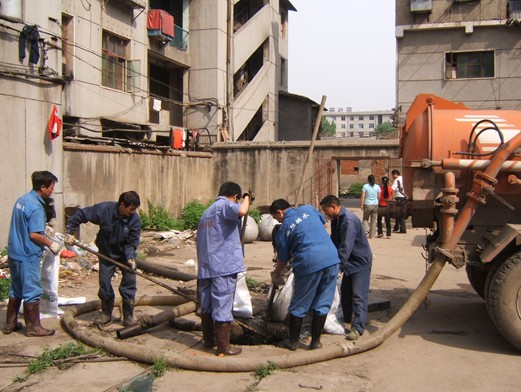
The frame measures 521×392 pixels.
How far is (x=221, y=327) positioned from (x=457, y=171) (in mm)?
2763

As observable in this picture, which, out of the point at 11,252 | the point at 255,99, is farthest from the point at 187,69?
the point at 11,252

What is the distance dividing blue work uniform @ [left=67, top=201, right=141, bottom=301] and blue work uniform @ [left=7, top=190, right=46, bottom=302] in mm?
409

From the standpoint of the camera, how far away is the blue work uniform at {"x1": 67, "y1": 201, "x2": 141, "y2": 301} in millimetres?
5793

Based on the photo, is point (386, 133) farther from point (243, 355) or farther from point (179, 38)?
point (243, 355)

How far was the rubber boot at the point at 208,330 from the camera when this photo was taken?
5.19 metres

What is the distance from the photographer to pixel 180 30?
22.0 meters

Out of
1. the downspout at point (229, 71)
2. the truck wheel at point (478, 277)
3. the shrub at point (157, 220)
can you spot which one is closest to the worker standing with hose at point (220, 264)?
the truck wheel at point (478, 277)

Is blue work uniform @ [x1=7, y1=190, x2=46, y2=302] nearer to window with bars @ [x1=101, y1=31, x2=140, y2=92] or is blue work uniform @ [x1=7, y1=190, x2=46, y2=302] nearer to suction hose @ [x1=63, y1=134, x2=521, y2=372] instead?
suction hose @ [x1=63, y1=134, x2=521, y2=372]

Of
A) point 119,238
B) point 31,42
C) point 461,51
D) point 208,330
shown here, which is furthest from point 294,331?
point 461,51

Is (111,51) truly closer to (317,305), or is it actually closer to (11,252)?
(11,252)

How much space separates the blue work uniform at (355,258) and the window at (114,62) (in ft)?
42.9

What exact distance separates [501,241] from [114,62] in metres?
14.9

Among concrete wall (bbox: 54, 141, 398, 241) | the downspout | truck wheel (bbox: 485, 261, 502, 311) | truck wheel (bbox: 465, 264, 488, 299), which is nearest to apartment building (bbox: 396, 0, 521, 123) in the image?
concrete wall (bbox: 54, 141, 398, 241)

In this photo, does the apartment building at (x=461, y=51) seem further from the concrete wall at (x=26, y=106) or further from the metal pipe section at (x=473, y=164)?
the metal pipe section at (x=473, y=164)
